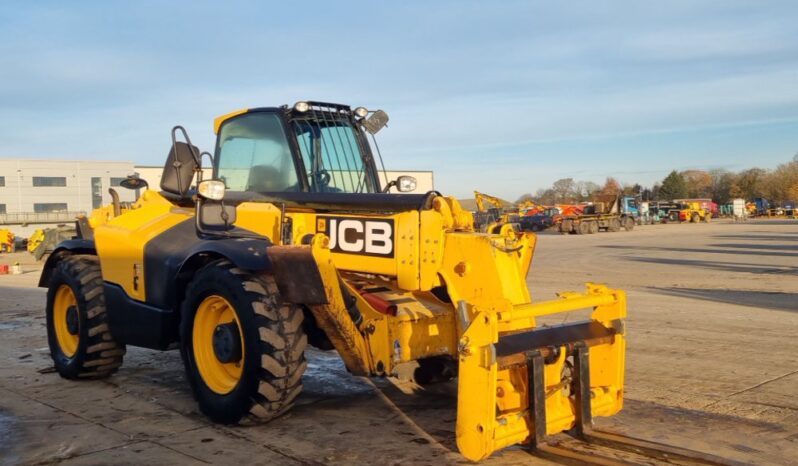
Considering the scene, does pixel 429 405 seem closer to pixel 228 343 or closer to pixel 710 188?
pixel 228 343

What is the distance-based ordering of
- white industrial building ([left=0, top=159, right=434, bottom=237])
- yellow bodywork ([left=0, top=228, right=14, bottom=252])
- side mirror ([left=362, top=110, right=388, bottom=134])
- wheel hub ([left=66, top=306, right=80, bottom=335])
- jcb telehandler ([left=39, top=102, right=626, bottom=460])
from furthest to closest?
white industrial building ([left=0, top=159, right=434, bottom=237]), yellow bodywork ([left=0, top=228, right=14, bottom=252]), wheel hub ([left=66, top=306, right=80, bottom=335]), side mirror ([left=362, top=110, right=388, bottom=134]), jcb telehandler ([left=39, top=102, right=626, bottom=460])

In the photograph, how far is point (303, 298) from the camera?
486cm

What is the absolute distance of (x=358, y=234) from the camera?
5.26 metres

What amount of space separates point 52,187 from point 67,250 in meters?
67.5

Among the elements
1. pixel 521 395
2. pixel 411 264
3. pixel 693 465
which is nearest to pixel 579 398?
pixel 521 395

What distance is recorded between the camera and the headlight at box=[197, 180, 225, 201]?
5.39 metres

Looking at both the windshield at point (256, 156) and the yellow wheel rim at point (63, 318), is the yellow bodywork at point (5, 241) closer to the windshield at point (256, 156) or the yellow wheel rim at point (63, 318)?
the yellow wheel rim at point (63, 318)

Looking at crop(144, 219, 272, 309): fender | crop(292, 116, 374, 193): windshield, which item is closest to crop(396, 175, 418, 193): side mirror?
crop(292, 116, 374, 193): windshield

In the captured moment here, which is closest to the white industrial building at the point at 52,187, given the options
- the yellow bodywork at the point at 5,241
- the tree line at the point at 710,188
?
the yellow bodywork at the point at 5,241

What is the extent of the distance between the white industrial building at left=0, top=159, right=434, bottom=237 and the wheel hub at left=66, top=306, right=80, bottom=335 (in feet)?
194

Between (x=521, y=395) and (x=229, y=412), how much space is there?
2117 millimetres

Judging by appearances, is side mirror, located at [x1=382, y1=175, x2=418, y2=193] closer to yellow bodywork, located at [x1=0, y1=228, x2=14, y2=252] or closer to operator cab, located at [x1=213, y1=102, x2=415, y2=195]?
operator cab, located at [x1=213, y1=102, x2=415, y2=195]

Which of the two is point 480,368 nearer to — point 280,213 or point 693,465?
point 693,465

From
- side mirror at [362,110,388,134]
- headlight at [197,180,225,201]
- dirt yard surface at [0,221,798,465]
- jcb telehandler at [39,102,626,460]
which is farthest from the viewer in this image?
side mirror at [362,110,388,134]
